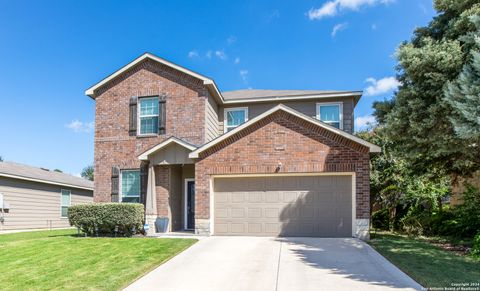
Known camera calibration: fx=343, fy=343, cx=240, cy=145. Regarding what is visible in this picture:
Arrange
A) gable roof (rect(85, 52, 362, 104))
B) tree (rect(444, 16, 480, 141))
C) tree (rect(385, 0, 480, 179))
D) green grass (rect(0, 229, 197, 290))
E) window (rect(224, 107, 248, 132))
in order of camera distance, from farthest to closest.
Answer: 1. window (rect(224, 107, 248, 132))
2. gable roof (rect(85, 52, 362, 104))
3. tree (rect(385, 0, 480, 179))
4. tree (rect(444, 16, 480, 141))
5. green grass (rect(0, 229, 197, 290))

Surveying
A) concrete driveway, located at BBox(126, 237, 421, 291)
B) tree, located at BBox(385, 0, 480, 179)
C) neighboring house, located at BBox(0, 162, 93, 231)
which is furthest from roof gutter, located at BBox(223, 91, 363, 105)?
neighboring house, located at BBox(0, 162, 93, 231)

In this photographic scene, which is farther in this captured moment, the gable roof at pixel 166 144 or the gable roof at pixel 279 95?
the gable roof at pixel 279 95

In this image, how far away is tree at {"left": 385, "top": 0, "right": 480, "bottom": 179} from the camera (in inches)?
346

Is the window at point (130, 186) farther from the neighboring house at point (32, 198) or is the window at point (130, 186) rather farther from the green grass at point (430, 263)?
the green grass at point (430, 263)

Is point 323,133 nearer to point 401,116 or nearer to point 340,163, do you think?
point 340,163

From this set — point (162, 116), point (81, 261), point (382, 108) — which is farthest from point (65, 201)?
point (382, 108)

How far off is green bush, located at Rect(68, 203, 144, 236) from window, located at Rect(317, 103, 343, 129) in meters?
8.72

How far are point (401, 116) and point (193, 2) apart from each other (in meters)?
10.6

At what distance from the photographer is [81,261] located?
8.57m

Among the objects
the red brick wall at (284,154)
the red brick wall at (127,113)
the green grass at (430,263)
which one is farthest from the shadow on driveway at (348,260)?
the red brick wall at (127,113)

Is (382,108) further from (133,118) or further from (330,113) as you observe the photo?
(133,118)

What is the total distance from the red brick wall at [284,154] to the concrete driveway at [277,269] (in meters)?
2.35

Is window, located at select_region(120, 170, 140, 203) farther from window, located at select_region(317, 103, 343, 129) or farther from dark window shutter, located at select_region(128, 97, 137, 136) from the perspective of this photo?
window, located at select_region(317, 103, 343, 129)

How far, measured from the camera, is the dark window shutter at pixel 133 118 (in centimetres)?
1514
